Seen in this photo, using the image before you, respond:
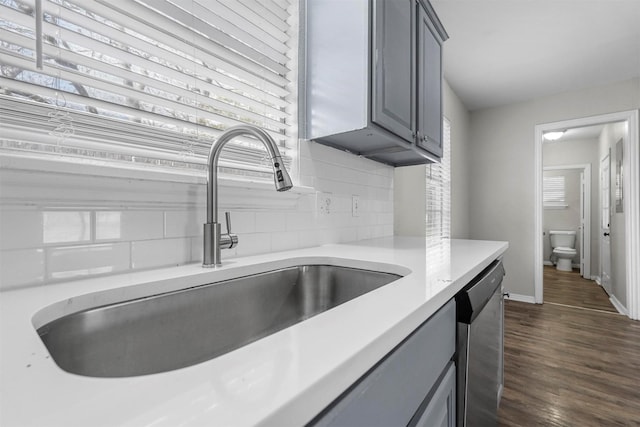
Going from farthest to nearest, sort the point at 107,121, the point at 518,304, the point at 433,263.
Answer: the point at 518,304, the point at 433,263, the point at 107,121

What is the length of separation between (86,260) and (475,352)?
1.06 meters

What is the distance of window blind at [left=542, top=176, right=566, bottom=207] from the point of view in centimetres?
618

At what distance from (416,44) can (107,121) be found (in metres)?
1.46

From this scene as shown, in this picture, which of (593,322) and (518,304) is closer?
(593,322)

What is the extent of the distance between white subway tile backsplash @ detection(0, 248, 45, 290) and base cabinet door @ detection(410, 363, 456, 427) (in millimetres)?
819

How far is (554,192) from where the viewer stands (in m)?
6.25

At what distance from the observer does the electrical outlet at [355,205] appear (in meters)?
1.65

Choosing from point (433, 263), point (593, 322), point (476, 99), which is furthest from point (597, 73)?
point (433, 263)

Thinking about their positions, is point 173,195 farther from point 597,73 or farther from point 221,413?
point 597,73

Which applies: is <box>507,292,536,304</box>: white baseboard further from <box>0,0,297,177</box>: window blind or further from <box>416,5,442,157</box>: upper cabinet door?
<box>0,0,297,177</box>: window blind

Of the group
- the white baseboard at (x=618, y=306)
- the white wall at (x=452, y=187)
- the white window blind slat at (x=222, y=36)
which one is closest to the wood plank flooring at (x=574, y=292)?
the white baseboard at (x=618, y=306)

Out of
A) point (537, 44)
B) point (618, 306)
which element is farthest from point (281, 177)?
point (618, 306)

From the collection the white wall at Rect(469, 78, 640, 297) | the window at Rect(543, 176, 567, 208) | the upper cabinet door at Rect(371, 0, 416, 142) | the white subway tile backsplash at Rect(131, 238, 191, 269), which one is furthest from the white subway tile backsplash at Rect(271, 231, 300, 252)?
the window at Rect(543, 176, 567, 208)

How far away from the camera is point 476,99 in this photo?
377cm
